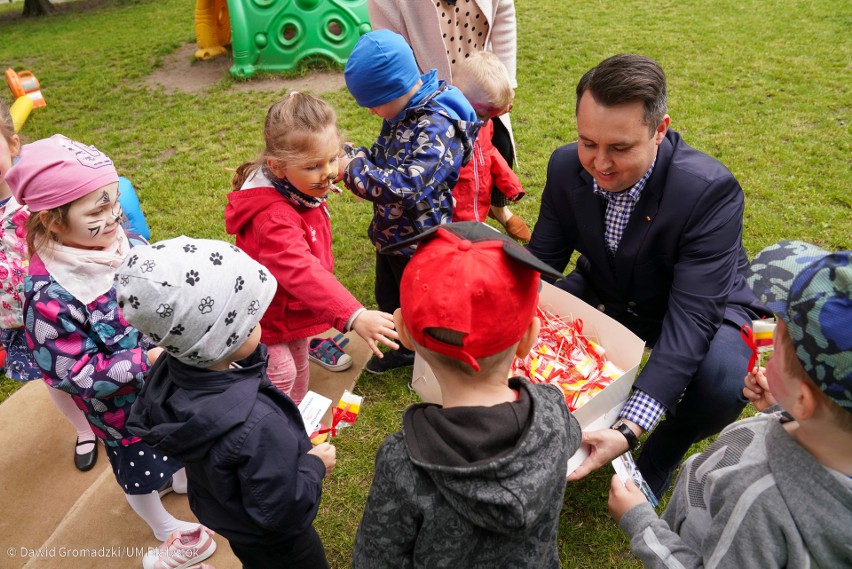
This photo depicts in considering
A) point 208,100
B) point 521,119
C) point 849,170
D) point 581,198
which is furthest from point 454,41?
point 208,100

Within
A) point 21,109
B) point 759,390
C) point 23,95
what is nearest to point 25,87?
point 23,95

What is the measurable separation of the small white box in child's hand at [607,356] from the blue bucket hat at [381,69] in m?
1.20

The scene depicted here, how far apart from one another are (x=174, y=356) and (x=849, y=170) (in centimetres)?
588

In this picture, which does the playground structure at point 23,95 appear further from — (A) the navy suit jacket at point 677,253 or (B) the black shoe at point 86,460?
(A) the navy suit jacket at point 677,253

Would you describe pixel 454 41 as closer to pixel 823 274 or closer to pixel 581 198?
pixel 581 198

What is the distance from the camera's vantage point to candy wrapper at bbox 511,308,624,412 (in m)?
2.47

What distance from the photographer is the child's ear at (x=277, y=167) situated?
2760 mm

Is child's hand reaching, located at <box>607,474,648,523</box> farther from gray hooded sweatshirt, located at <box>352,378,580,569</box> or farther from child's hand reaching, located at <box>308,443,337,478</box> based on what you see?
child's hand reaching, located at <box>308,443,337,478</box>

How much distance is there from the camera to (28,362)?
2846mm

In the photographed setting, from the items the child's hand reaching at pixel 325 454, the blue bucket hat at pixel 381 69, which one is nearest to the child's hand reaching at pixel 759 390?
the child's hand reaching at pixel 325 454

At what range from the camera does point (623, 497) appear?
1905 millimetres

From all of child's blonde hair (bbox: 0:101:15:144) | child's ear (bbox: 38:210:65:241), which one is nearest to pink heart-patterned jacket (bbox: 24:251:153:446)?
child's ear (bbox: 38:210:65:241)

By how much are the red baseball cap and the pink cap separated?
1513 mm

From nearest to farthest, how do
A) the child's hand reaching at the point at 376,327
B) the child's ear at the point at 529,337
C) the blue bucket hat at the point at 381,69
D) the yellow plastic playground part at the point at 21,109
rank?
the child's ear at the point at 529,337
the child's hand reaching at the point at 376,327
the blue bucket hat at the point at 381,69
the yellow plastic playground part at the point at 21,109
